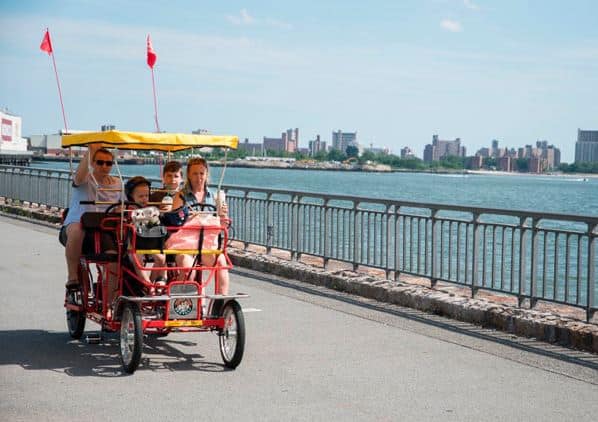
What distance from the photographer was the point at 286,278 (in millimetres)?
14219

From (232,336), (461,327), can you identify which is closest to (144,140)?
(232,336)

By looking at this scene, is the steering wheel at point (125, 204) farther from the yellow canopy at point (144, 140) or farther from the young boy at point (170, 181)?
the young boy at point (170, 181)

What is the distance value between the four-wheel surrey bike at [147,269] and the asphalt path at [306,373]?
0.30 m

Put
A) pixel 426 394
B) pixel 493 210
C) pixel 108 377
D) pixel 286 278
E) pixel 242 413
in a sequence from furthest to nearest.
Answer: pixel 286 278 < pixel 493 210 < pixel 108 377 < pixel 426 394 < pixel 242 413

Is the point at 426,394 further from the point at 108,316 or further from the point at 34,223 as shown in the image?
the point at 34,223

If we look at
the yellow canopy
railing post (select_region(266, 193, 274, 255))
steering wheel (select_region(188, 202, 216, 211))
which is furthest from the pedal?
railing post (select_region(266, 193, 274, 255))

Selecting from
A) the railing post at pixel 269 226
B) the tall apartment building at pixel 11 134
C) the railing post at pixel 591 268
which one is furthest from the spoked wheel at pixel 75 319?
the tall apartment building at pixel 11 134

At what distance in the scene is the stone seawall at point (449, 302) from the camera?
9414 millimetres

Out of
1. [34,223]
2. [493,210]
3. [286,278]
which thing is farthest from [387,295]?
[34,223]

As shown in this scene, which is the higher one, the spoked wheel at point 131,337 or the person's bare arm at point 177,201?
the person's bare arm at point 177,201

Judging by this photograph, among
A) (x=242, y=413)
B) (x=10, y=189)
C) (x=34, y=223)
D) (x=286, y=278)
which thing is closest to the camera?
(x=242, y=413)

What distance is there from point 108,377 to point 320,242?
7.10 m

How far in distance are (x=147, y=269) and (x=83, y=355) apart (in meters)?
1.01

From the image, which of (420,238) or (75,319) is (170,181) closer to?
(75,319)
